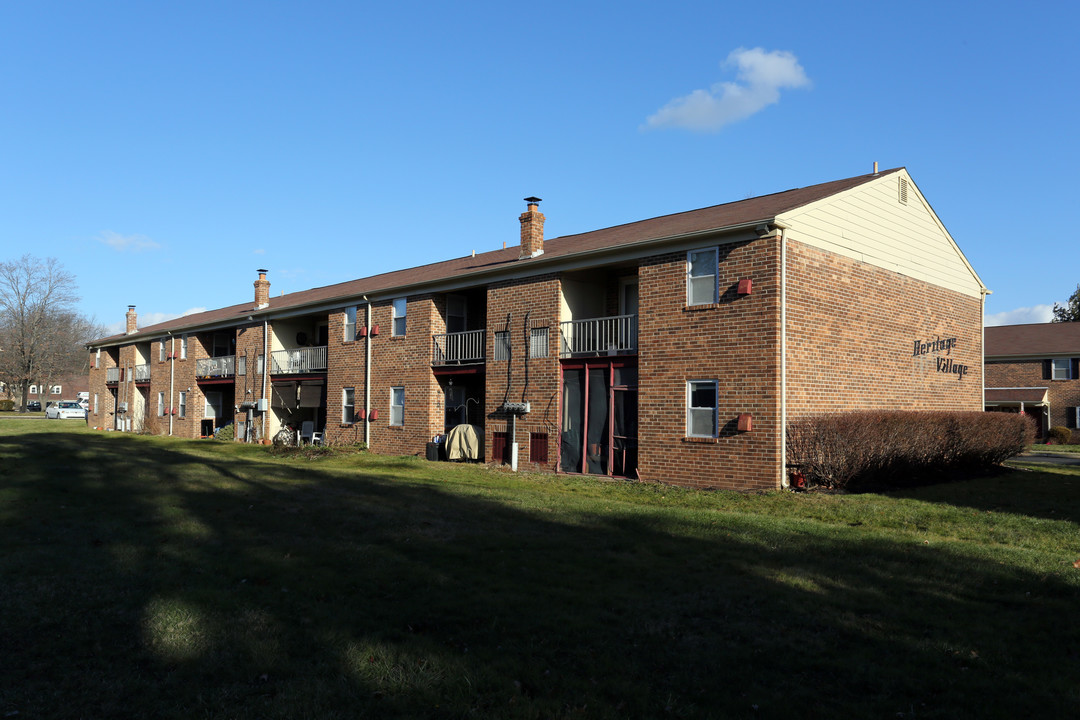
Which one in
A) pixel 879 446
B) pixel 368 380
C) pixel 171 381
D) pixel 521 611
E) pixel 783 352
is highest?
pixel 783 352

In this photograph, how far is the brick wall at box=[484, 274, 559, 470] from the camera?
2047 cm

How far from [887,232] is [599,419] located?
853 centimetres

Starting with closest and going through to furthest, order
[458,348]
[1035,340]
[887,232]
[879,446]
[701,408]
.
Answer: [879,446] → [701,408] → [887,232] → [458,348] → [1035,340]

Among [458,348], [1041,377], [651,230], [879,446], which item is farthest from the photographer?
[1041,377]

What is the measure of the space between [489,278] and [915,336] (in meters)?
11.5

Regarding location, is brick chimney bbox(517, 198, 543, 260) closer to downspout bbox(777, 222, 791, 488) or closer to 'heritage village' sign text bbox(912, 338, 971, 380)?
downspout bbox(777, 222, 791, 488)

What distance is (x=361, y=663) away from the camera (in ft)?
17.1

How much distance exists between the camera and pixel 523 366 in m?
21.2

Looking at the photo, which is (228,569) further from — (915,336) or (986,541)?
(915,336)

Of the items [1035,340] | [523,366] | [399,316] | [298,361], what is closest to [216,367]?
[298,361]

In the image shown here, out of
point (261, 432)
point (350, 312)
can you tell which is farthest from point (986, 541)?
point (261, 432)

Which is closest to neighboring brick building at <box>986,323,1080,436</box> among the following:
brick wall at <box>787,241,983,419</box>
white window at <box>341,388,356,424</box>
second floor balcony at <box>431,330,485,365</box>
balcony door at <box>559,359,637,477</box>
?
brick wall at <box>787,241,983,419</box>

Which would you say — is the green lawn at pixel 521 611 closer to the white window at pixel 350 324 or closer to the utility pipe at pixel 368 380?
the utility pipe at pixel 368 380

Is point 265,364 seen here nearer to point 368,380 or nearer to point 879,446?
point 368,380
